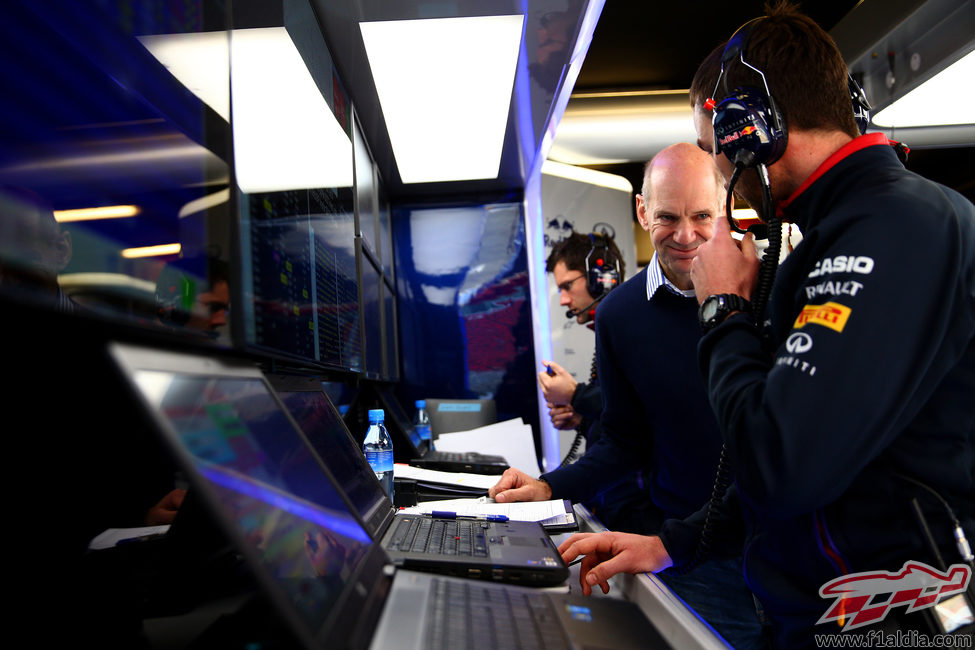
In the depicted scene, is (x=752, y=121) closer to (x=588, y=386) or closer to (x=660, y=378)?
(x=660, y=378)

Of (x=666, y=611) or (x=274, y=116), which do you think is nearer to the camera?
(x=666, y=611)

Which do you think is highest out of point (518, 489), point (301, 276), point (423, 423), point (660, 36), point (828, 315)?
point (660, 36)

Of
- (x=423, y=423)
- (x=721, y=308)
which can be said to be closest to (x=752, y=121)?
(x=721, y=308)

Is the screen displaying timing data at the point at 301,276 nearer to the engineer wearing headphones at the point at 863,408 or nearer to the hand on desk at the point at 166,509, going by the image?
the hand on desk at the point at 166,509

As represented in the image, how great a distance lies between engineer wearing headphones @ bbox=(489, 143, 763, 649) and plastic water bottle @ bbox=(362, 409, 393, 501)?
0.32 meters

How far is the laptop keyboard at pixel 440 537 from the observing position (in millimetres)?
947

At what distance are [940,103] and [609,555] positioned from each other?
4.04m

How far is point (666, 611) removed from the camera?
78cm

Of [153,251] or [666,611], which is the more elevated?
[153,251]

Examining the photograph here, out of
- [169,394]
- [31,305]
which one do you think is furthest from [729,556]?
[31,305]

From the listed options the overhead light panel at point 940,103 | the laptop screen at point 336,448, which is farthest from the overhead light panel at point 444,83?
the overhead light panel at point 940,103

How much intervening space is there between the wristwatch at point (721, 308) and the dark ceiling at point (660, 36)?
2721 millimetres

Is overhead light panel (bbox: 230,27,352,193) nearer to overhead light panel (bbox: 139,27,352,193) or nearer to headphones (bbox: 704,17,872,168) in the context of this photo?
overhead light panel (bbox: 139,27,352,193)

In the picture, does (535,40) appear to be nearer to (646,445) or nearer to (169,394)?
(646,445)
